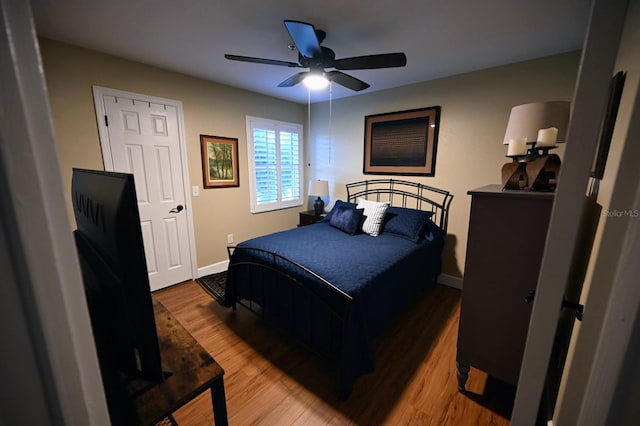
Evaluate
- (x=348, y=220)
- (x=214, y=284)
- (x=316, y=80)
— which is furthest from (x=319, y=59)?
(x=214, y=284)

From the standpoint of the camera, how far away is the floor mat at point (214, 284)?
2.89 metres

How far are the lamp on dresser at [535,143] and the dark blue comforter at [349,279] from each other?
105 centimetres

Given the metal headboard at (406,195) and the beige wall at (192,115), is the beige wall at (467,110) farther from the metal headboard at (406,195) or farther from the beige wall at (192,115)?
the beige wall at (192,115)

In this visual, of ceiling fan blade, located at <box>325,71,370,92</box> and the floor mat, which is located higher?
ceiling fan blade, located at <box>325,71,370,92</box>

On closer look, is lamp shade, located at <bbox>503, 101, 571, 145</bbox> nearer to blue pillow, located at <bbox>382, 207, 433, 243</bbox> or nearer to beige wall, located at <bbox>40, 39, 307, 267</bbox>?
blue pillow, located at <bbox>382, 207, 433, 243</bbox>

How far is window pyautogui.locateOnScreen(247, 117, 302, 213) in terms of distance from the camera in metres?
3.74

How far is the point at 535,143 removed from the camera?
157 cm

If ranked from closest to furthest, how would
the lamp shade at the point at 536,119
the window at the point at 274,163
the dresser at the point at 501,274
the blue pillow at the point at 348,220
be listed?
the dresser at the point at 501,274
the lamp shade at the point at 536,119
the blue pillow at the point at 348,220
the window at the point at 274,163

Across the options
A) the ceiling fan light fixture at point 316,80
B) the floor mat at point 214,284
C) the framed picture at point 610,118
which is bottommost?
the floor mat at point 214,284

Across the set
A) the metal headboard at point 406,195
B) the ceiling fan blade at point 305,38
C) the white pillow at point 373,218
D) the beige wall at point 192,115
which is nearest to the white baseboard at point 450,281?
the metal headboard at point 406,195

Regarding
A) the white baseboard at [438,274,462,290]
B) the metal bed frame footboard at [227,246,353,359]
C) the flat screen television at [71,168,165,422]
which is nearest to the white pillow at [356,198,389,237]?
the white baseboard at [438,274,462,290]

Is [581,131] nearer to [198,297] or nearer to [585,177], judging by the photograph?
[585,177]

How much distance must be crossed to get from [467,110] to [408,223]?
1431 millimetres

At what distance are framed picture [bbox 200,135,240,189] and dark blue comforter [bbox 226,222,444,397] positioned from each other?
1.29 metres
